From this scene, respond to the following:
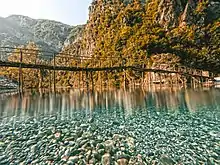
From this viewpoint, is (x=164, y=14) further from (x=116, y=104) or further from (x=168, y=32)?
(x=116, y=104)

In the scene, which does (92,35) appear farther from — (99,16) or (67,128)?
(67,128)

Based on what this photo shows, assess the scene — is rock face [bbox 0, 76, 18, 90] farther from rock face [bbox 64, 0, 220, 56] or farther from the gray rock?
the gray rock

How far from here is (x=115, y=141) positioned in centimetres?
1023

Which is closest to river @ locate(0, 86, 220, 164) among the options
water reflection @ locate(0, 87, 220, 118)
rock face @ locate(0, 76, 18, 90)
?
water reflection @ locate(0, 87, 220, 118)

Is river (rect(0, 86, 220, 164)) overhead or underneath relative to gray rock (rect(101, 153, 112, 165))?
overhead

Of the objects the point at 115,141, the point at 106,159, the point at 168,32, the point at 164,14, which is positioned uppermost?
the point at 164,14

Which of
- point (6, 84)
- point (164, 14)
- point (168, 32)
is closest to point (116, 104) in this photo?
point (168, 32)

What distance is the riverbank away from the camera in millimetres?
8203

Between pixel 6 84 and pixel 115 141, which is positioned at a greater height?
pixel 6 84

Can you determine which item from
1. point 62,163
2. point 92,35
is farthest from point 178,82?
point 92,35

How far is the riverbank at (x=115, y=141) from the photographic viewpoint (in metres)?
8.20

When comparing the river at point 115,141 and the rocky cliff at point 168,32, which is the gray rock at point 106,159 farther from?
the rocky cliff at point 168,32

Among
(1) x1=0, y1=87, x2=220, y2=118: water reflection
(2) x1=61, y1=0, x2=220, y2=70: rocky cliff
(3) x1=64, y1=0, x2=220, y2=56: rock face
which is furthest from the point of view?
(3) x1=64, y1=0, x2=220, y2=56: rock face

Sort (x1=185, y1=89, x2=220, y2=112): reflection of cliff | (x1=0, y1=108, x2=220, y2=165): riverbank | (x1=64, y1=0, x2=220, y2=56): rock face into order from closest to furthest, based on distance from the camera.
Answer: (x1=0, y1=108, x2=220, y2=165): riverbank < (x1=185, y1=89, x2=220, y2=112): reflection of cliff < (x1=64, y1=0, x2=220, y2=56): rock face
